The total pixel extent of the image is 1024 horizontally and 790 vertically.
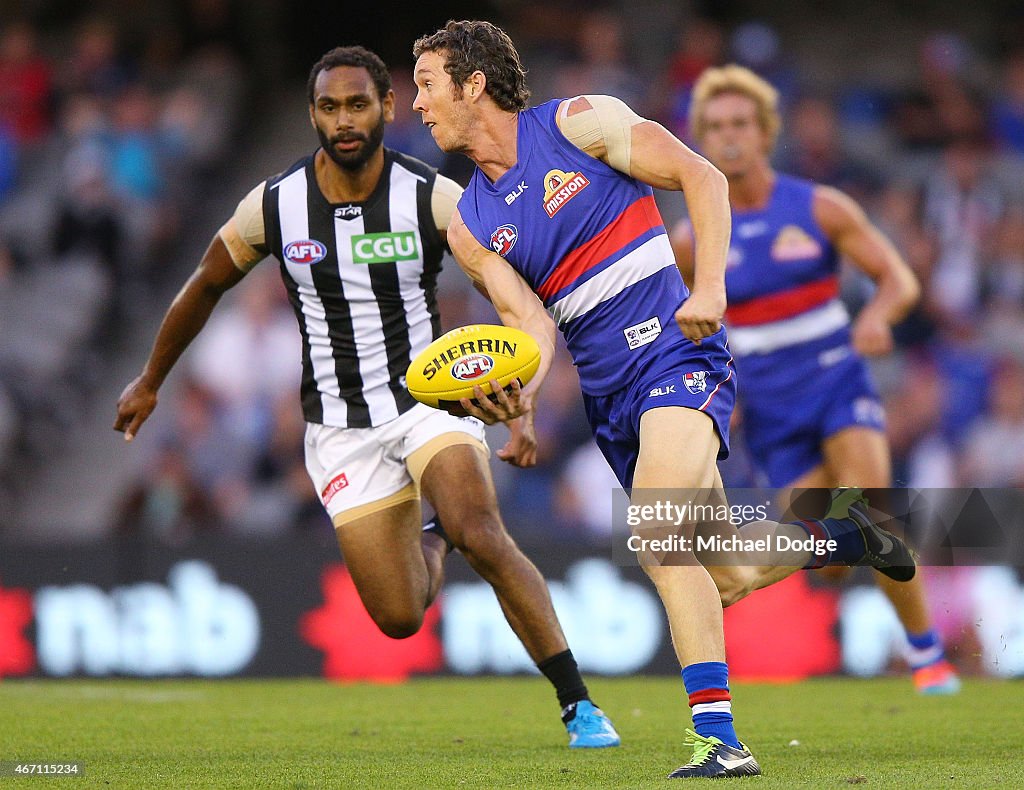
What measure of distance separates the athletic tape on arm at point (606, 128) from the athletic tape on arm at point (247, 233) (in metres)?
1.71

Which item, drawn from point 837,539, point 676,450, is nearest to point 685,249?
point 837,539

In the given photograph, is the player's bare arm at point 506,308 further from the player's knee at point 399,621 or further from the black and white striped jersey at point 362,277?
the player's knee at point 399,621

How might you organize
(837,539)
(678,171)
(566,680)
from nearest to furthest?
(678,171), (837,539), (566,680)

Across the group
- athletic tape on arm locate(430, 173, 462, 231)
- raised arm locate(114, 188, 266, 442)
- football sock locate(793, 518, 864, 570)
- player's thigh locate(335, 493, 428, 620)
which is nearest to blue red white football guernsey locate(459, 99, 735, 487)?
football sock locate(793, 518, 864, 570)

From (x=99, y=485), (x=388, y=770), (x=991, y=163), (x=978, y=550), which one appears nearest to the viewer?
(x=388, y=770)

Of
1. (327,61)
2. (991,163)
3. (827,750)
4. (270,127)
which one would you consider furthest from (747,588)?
(270,127)

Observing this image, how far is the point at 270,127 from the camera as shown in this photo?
52.4 feet

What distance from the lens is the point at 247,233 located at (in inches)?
251

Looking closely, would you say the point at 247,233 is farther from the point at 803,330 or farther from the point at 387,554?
the point at 803,330

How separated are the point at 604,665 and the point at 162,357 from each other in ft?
13.0

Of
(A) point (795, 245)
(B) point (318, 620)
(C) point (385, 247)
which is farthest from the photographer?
(B) point (318, 620)

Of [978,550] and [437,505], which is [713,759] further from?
[978,550]

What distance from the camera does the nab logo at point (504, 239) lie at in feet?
16.9

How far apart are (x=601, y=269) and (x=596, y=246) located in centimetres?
8
